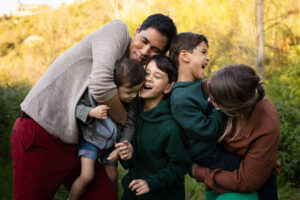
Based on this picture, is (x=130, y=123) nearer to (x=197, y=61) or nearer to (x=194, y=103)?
(x=194, y=103)

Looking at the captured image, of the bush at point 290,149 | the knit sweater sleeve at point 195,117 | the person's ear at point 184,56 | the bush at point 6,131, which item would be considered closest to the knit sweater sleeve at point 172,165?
the knit sweater sleeve at point 195,117

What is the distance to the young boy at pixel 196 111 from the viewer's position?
1866 millimetres

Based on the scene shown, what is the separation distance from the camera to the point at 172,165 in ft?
6.49

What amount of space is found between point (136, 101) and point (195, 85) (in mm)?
494

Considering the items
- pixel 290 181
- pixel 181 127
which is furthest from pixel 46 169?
pixel 290 181

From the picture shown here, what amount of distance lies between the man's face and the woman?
630 mm

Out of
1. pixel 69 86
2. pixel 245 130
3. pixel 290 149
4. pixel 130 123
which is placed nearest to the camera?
pixel 245 130

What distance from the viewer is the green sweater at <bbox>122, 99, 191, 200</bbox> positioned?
1.95m

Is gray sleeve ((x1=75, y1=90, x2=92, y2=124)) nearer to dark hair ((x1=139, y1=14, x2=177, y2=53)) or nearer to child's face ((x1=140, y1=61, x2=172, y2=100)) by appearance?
child's face ((x1=140, y1=61, x2=172, y2=100))

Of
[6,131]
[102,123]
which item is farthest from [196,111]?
[6,131]

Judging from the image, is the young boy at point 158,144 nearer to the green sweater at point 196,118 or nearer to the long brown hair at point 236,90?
the green sweater at point 196,118

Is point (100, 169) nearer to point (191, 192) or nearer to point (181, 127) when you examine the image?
point (181, 127)

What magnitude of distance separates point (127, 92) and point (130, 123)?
0.27 meters

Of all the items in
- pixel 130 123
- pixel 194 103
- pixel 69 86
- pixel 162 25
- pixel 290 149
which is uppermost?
pixel 162 25
